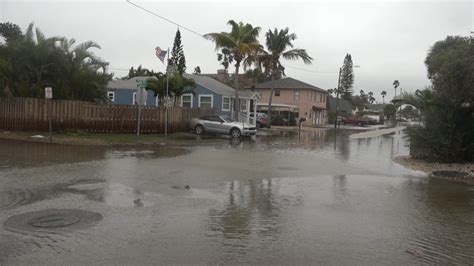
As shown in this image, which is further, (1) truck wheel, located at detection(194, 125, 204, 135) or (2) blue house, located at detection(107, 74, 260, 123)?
(2) blue house, located at detection(107, 74, 260, 123)

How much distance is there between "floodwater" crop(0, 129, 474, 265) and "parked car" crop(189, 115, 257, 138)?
44.4 feet

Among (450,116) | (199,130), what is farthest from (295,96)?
(450,116)

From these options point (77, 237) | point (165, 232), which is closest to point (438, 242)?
point (165, 232)

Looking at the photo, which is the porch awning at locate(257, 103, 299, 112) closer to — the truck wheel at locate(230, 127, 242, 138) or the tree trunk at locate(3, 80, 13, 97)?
the truck wheel at locate(230, 127, 242, 138)

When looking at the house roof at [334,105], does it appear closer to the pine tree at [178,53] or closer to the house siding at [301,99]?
the house siding at [301,99]

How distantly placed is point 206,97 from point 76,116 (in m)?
15.0

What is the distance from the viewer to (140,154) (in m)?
16.4

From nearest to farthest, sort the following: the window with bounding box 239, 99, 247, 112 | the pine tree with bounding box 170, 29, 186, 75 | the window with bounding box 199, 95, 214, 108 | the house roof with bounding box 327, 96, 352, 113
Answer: the window with bounding box 199, 95, 214, 108 < the window with bounding box 239, 99, 247, 112 < the pine tree with bounding box 170, 29, 186, 75 < the house roof with bounding box 327, 96, 352, 113

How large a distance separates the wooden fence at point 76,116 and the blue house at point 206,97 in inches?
363

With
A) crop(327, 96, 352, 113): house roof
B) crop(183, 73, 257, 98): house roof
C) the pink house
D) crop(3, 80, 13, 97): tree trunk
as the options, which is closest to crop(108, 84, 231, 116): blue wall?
crop(183, 73, 257, 98): house roof

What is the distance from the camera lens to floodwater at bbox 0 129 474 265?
5691mm

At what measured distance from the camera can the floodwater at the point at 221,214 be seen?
5691 mm

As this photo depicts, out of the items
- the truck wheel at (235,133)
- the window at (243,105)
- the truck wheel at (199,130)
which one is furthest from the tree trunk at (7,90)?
the window at (243,105)

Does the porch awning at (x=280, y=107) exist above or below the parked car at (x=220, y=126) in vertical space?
above
